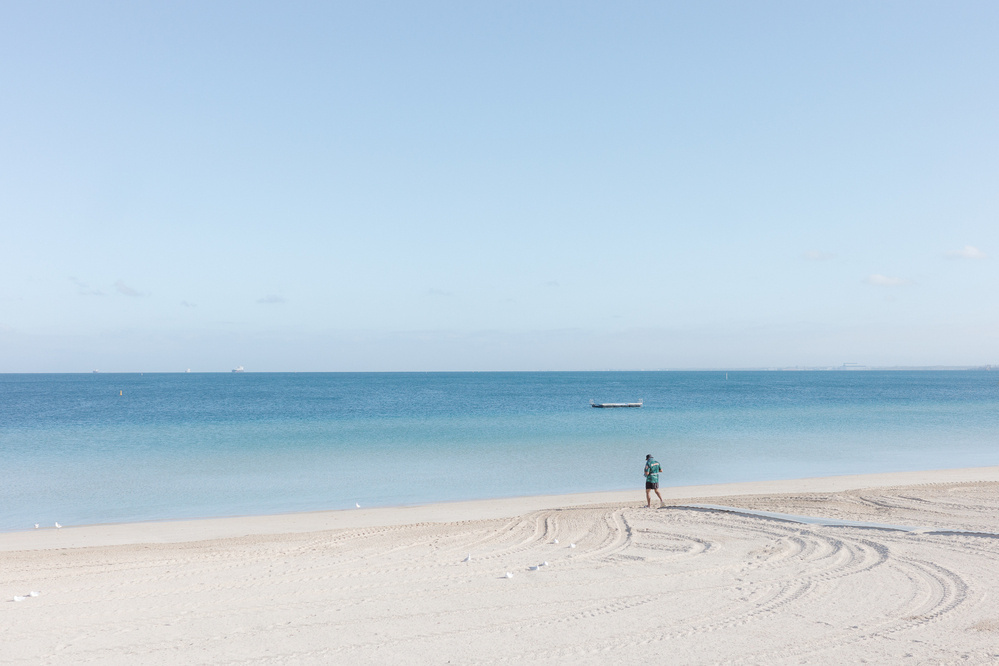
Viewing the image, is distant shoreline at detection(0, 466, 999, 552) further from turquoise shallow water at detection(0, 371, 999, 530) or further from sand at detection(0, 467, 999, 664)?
turquoise shallow water at detection(0, 371, 999, 530)

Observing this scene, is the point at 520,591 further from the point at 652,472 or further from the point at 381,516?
the point at 652,472

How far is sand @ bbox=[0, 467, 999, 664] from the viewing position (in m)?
7.23

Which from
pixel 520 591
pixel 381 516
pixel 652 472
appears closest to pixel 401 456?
pixel 381 516

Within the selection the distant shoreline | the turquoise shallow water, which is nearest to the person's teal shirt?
the distant shoreline

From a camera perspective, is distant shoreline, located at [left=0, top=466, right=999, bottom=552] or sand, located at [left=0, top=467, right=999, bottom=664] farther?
Answer: distant shoreline, located at [left=0, top=466, right=999, bottom=552]

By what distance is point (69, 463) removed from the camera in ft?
91.1

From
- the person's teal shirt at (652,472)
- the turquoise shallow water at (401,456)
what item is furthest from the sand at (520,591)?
the turquoise shallow water at (401,456)

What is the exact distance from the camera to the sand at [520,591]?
723cm

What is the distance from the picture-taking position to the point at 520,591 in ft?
30.9

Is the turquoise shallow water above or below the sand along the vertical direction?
below

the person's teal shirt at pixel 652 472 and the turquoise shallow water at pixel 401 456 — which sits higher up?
the person's teal shirt at pixel 652 472

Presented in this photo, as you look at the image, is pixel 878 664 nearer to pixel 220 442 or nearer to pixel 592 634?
pixel 592 634

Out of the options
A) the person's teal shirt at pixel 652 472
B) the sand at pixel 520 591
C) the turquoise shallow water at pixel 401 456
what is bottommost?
the turquoise shallow water at pixel 401 456

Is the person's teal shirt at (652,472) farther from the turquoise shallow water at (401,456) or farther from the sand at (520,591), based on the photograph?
the turquoise shallow water at (401,456)
